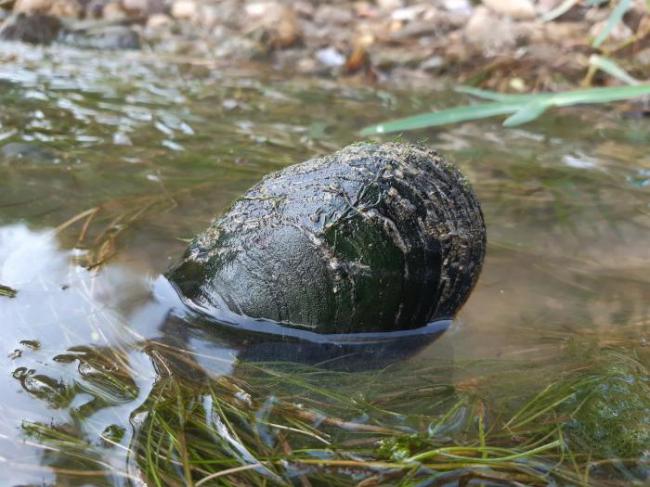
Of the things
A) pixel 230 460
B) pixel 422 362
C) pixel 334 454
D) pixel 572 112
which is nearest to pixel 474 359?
pixel 422 362

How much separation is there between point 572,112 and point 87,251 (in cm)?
514

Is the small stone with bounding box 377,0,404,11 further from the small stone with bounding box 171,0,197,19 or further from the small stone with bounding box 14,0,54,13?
the small stone with bounding box 14,0,54,13

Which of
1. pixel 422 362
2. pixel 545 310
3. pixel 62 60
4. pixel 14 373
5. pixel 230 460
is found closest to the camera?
pixel 230 460

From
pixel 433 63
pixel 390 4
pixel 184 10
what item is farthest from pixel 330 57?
pixel 184 10

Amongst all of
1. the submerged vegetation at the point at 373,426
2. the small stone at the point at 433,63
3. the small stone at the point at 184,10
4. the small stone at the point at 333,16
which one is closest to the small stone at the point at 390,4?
the small stone at the point at 333,16

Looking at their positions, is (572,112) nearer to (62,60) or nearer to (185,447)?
(62,60)

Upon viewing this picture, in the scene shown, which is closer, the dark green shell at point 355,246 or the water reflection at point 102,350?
the water reflection at point 102,350

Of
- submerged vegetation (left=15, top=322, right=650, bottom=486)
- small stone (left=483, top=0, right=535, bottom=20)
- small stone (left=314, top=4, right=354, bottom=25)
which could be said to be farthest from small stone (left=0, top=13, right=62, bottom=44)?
submerged vegetation (left=15, top=322, right=650, bottom=486)

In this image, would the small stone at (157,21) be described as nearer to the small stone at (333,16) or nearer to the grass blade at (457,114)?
the small stone at (333,16)

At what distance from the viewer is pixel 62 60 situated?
7.82 m

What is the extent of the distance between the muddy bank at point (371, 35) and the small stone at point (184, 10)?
16mm

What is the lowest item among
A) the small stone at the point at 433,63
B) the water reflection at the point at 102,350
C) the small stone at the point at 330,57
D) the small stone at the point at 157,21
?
the small stone at the point at 433,63

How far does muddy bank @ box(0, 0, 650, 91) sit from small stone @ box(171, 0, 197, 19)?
2cm

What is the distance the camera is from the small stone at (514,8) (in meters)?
9.54
